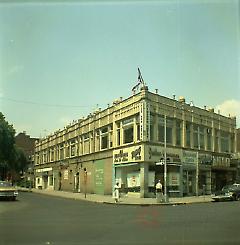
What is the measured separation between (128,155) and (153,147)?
2954 mm

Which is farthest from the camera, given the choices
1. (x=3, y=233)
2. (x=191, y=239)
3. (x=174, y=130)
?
(x=174, y=130)

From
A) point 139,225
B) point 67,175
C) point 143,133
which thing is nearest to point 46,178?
point 67,175

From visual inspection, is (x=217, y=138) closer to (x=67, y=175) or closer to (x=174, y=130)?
(x=174, y=130)

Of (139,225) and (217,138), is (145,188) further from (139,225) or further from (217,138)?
(139,225)

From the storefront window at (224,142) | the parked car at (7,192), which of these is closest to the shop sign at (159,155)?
the storefront window at (224,142)

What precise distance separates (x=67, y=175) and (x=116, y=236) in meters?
48.9

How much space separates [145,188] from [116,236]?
26577 mm

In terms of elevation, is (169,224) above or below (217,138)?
below

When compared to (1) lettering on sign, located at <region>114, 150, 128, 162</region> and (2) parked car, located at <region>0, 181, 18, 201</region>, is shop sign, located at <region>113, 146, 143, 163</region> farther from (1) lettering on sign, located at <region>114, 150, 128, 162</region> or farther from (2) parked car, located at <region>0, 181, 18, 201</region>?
(2) parked car, located at <region>0, 181, 18, 201</region>

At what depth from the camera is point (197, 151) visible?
44.6 m

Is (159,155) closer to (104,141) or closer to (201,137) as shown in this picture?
(201,137)

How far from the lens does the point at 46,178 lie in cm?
7362

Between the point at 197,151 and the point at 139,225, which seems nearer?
the point at 139,225

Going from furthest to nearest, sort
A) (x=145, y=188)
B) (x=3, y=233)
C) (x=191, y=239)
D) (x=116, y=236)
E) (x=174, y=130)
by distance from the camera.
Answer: (x=174, y=130) → (x=145, y=188) → (x=3, y=233) → (x=116, y=236) → (x=191, y=239)
